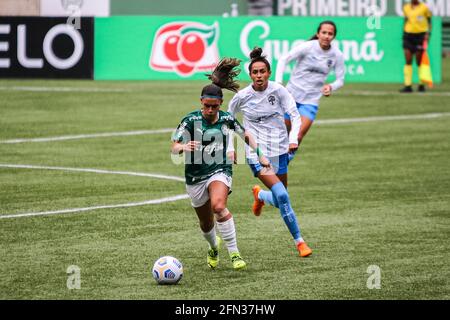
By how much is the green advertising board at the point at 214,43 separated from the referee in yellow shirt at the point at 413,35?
64 cm

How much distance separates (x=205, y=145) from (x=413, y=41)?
18959 millimetres

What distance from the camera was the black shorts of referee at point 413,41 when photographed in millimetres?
29156

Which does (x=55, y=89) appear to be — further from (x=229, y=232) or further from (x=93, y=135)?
(x=229, y=232)

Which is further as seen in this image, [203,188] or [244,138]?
[244,138]

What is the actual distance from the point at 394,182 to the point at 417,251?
5.48 m

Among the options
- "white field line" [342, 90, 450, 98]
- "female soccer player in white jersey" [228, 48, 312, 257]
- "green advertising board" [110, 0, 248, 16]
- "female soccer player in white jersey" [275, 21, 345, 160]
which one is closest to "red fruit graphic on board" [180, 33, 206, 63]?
"white field line" [342, 90, 450, 98]

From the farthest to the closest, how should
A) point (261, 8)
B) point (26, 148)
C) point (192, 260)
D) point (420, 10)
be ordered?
point (261, 8) < point (420, 10) < point (26, 148) < point (192, 260)

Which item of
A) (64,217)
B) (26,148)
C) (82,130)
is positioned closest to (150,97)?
(82,130)

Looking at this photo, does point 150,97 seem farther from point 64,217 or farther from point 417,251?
point 417,251

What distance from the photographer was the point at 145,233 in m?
13.1

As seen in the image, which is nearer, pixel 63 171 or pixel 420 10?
pixel 63 171

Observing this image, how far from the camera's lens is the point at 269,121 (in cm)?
1288

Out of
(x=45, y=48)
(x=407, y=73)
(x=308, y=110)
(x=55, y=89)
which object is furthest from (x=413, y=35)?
(x=308, y=110)

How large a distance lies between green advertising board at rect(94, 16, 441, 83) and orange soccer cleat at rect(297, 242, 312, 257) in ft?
56.8
